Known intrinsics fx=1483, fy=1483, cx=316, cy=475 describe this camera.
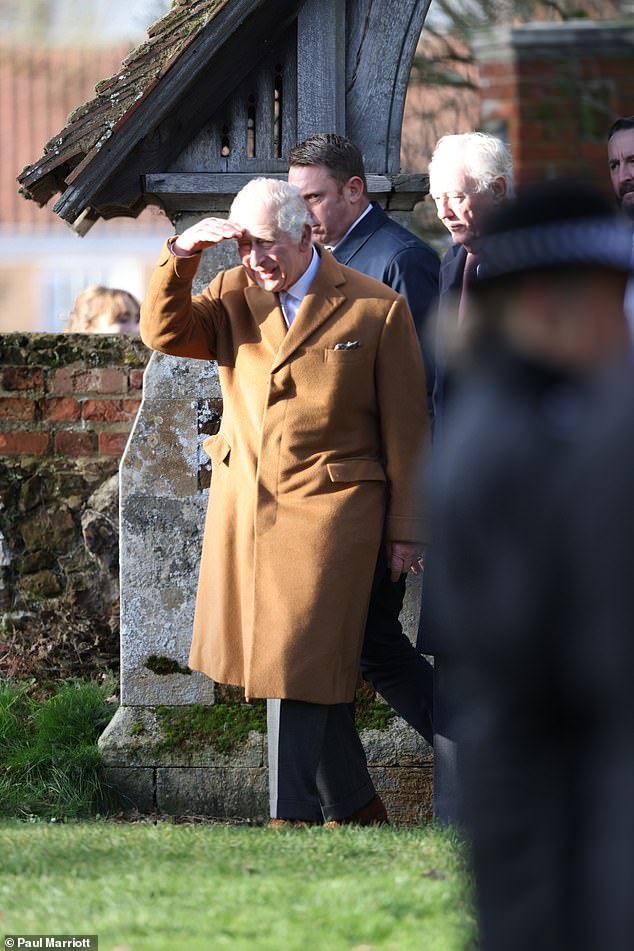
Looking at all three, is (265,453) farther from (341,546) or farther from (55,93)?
(55,93)

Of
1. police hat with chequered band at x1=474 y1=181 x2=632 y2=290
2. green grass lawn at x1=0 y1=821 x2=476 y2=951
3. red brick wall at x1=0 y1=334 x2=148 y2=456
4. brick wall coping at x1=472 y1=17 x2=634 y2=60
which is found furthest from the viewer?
brick wall coping at x1=472 y1=17 x2=634 y2=60

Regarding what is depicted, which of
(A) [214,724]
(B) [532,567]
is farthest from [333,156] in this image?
(B) [532,567]

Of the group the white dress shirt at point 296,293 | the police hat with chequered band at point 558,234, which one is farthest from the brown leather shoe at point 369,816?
the police hat with chequered band at point 558,234

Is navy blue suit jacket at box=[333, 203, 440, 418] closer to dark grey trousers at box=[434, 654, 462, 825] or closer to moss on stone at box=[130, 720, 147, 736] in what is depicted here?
dark grey trousers at box=[434, 654, 462, 825]

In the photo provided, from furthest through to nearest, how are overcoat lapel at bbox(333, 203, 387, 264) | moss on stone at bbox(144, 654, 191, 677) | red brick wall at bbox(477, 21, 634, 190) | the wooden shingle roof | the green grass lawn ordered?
red brick wall at bbox(477, 21, 634, 190), moss on stone at bbox(144, 654, 191, 677), the wooden shingle roof, overcoat lapel at bbox(333, 203, 387, 264), the green grass lawn

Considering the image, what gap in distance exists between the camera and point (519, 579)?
1777 mm

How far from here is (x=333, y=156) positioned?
4.71m

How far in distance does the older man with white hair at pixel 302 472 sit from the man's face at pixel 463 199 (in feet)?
0.99

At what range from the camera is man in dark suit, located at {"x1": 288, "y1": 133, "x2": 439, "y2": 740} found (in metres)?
4.69

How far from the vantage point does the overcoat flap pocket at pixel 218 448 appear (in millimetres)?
4562

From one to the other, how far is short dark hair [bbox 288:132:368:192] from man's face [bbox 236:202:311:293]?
0.41m

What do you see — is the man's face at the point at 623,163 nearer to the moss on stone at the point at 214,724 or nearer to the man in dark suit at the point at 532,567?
the moss on stone at the point at 214,724

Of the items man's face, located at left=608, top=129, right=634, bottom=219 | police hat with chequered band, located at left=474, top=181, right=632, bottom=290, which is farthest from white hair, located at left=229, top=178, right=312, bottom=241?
police hat with chequered band, located at left=474, top=181, right=632, bottom=290

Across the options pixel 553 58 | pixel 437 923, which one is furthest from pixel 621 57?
pixel 437 923
